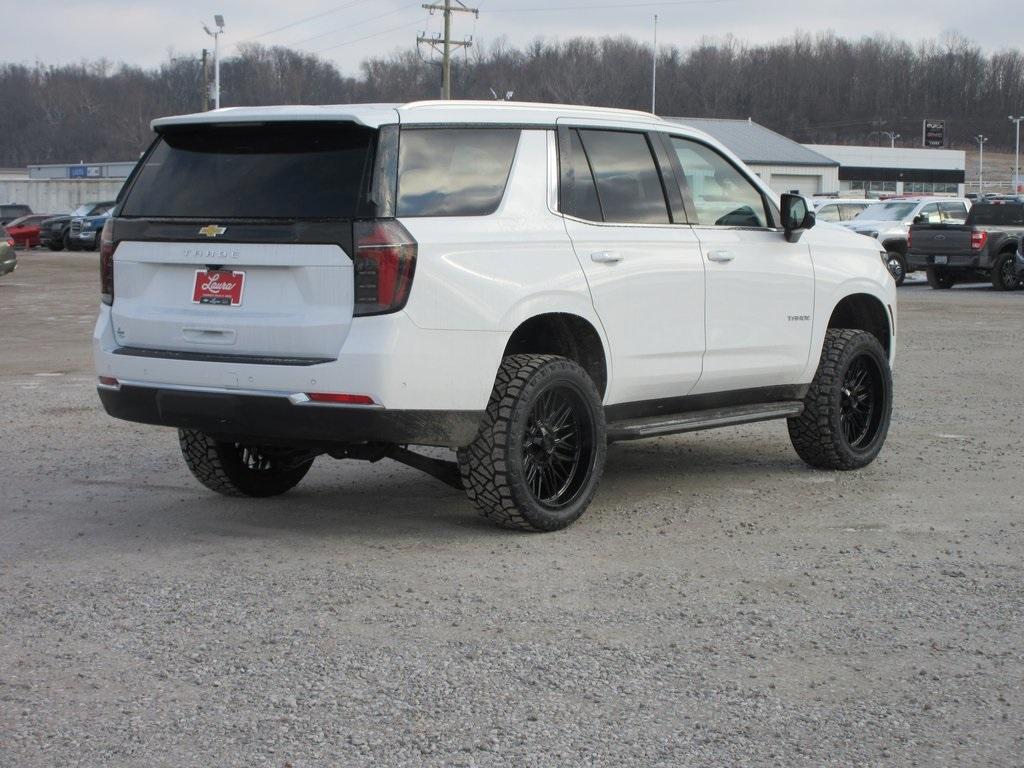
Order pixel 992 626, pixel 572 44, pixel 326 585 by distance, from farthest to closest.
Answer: pixel 572 44
pixel 326 585
pixel 992 626

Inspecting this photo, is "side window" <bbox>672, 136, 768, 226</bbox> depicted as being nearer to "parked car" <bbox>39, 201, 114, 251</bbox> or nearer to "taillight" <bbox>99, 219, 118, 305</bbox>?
"taillight" <bbox>99, 219, 118, 305</bbox>

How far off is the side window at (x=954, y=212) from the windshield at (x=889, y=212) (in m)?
0.74

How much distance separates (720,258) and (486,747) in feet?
13.2

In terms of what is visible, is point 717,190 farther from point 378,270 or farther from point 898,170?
point 898,170

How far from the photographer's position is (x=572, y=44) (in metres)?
147

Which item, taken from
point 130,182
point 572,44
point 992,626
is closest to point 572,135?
point 130,182

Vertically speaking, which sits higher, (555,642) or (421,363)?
(421,363)

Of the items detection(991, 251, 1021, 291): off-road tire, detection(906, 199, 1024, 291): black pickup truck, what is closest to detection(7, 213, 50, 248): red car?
detection(906, 199, 1024, 291): black pickup truck

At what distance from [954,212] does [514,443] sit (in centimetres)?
2859

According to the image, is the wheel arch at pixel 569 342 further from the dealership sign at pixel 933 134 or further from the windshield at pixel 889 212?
the dealership sign at pixel 933 134

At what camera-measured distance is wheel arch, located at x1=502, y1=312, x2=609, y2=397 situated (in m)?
6.76

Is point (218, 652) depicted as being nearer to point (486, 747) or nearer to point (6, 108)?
point (486, 747)

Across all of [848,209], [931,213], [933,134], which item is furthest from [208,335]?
[933,134]

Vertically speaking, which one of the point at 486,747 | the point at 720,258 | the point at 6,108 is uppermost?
the point at 6,108
